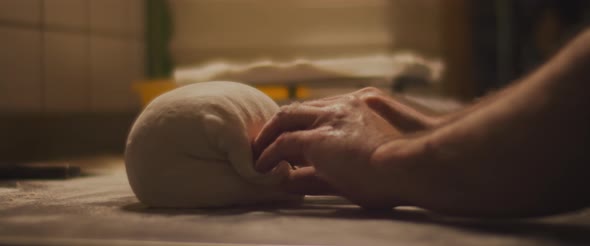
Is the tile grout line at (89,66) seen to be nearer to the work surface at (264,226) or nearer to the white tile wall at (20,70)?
the white tile wall at (20,70)

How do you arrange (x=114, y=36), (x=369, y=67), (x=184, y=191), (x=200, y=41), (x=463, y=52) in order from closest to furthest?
1. (x=184, y=191)
2. (x=369, y=67)
3. (x=200, y=41)
4. (x=114, y=36)
5. (x=463, y=52)

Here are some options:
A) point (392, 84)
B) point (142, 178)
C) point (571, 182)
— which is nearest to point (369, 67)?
point (392, 84)

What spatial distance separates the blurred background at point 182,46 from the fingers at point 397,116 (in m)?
1.01

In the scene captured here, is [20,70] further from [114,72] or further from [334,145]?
[334,145]

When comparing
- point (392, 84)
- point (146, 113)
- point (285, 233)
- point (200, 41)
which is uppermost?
point (200, 41)

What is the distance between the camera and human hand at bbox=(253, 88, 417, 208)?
0.85 m

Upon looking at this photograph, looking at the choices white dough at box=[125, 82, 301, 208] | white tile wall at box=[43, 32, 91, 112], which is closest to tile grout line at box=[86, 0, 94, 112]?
white tile wall at box=[43, 32, 91, 112]

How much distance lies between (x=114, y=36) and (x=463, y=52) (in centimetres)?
141

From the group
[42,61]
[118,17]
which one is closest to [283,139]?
[42,61]

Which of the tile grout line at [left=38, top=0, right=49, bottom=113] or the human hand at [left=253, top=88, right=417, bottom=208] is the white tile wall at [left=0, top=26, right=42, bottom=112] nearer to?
the tile grout line at [left=38, top=0, right=49, bottom=113]

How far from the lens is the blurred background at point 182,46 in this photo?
2.16 meters

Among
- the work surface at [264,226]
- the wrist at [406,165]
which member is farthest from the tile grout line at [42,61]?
the wrist at [406,165]

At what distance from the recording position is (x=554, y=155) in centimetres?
70

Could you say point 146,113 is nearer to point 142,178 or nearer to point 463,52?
point 142,178
